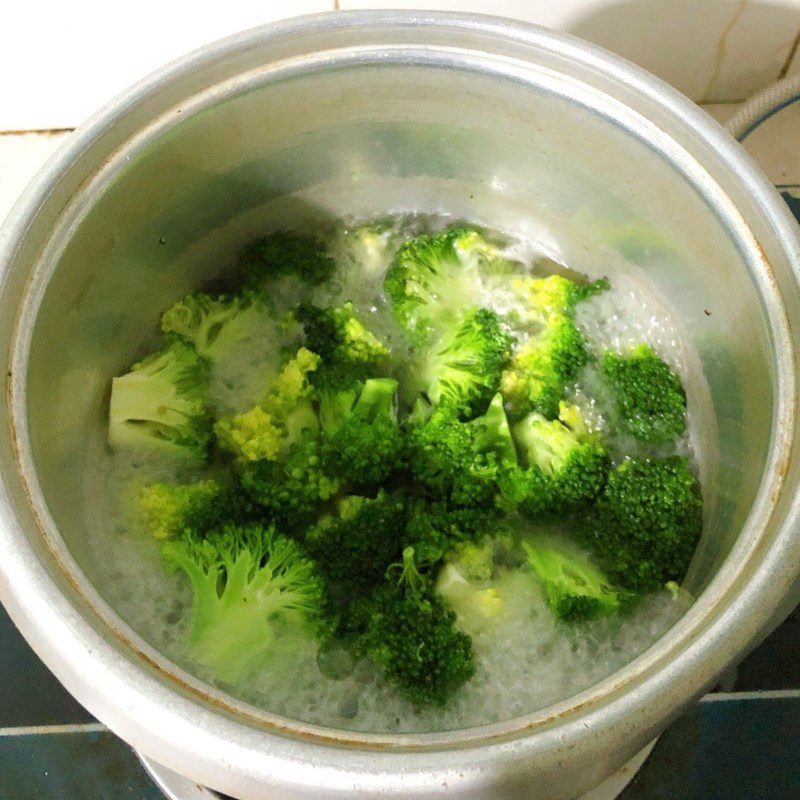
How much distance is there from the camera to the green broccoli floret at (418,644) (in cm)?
86

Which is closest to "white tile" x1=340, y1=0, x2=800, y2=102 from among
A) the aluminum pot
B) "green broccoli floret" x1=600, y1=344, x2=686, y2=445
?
the aluminum pot

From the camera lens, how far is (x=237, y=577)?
897 millimetres

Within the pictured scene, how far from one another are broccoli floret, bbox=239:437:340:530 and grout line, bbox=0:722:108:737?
435 mm

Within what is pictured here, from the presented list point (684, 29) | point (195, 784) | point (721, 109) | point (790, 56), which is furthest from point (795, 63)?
point (195, 784)

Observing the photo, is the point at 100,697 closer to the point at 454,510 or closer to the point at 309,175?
the point at 454,510

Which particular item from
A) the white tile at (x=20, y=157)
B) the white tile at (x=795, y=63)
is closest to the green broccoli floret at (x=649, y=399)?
the white tile at (x=795, y=63)

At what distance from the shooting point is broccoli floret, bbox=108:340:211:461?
102 centimetres

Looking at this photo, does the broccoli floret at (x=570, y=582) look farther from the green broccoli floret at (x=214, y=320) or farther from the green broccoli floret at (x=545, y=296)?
the green broccoli floret at (x=214, y=320)

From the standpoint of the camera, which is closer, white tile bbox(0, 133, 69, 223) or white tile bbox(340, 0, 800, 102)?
white tile bbox(340, 0, 800, 102)

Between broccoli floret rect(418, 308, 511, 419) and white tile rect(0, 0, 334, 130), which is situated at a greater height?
white tile rect(0, 0, 334, 130)

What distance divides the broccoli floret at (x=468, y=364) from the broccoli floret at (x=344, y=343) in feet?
0.26

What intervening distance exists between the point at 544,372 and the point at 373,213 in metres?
0.39

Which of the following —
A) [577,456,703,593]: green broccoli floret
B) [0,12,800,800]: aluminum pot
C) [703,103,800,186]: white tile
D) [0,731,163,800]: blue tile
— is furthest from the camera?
[703,103,800,186]: white tile

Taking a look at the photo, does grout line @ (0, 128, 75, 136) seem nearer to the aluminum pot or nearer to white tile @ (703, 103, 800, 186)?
the aluminum pot
